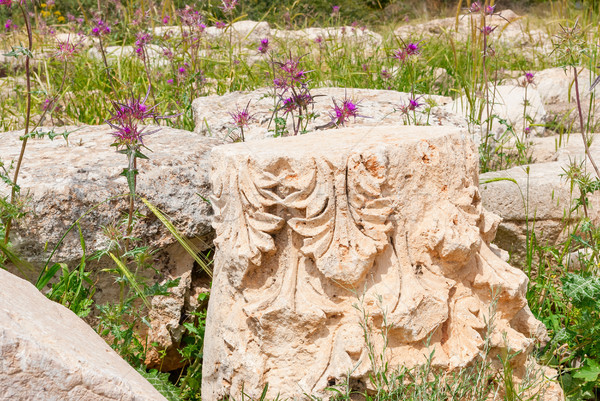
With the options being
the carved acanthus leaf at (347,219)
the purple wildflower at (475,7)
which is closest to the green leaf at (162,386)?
the carved acanthus leaf at (347,219)

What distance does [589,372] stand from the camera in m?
2.36

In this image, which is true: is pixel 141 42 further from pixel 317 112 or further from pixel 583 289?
pixel 583 289

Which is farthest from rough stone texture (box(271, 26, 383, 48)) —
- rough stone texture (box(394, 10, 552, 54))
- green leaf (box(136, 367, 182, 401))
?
green leaf (box(136, 367, 182, 401))

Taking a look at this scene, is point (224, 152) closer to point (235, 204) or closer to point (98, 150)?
point (235, 204)

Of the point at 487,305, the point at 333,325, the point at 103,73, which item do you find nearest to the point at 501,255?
the point at 487,305

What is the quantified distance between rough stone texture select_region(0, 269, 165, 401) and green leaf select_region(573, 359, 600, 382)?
5.36 ft

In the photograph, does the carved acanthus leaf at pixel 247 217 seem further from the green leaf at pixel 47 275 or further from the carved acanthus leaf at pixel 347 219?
the green leaf at pixel 47 275

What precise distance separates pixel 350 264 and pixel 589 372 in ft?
3.57

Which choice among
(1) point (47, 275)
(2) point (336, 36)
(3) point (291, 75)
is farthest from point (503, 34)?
(1) point (47, 275)

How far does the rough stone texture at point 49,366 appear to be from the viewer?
5.12 feet

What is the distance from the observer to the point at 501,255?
8.15 feet

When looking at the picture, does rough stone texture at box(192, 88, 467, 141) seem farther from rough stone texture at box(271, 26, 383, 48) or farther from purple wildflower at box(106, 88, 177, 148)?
rough stone texture at box(271, 26, 383, 48)

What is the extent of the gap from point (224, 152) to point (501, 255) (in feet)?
3.96

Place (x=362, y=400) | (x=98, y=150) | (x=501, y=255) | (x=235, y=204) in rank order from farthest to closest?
(x=98, y=150), (x=501, y=255), (x=235, y=204), (x=362, y=400)
